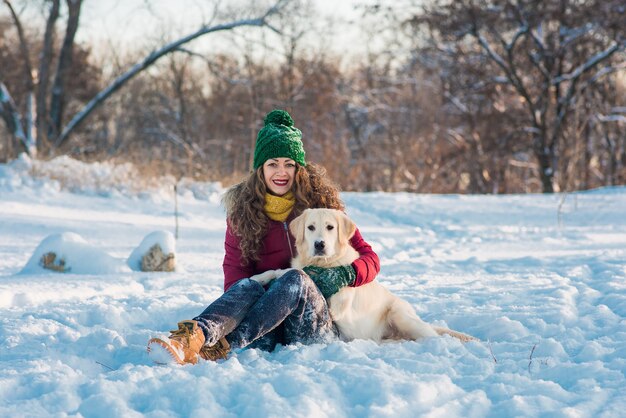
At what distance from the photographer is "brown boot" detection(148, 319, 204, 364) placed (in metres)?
3.01

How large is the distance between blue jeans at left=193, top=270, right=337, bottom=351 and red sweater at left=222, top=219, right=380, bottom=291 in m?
0.46

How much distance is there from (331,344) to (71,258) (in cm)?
411

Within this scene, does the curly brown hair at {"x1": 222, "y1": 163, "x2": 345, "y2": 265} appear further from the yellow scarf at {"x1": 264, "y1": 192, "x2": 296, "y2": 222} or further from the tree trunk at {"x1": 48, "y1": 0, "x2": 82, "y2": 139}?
the tree trunk at {"x1": 48, "y1": 0, "x2": 82, "y2": 139}

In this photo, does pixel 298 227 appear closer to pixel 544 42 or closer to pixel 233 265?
pixel 233 265

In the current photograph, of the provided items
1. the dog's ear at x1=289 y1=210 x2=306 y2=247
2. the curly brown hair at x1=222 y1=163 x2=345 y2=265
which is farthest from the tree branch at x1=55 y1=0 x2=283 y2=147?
the dog's ear at x1=289 y1=210 x2=306 y2=247

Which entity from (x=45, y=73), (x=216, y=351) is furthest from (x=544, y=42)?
(x=216, y=351)

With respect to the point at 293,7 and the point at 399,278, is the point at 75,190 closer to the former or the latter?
the point at 399,278

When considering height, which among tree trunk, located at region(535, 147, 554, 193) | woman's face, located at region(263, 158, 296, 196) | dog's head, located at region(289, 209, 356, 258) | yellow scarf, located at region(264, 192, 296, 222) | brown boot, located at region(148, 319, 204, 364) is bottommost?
brown boot, located at region(148, 319, 204, 364)

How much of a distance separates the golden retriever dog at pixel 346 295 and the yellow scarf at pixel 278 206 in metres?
0.23

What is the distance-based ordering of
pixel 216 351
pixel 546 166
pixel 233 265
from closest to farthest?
pixel 216 351 → pixel 233 265 → pixel 546 166

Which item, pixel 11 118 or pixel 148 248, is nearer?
pixel 148 248

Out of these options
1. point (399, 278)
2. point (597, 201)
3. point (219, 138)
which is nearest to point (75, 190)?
point (399, 278)

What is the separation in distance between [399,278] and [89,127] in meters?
31.1

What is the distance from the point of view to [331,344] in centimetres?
348
